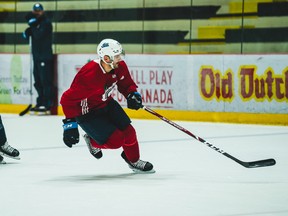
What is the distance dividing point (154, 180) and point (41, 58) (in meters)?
6.76

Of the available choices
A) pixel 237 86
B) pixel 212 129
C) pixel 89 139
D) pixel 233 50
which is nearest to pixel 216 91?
pixel 237 86

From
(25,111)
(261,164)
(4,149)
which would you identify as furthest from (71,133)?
(25,111)

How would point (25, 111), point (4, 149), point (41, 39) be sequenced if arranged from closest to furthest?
point (4, 149) → point (25, 111) → point (41, 39)

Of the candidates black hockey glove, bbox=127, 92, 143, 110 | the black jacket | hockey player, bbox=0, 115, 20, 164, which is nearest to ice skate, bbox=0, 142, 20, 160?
hockey player, bbox=0, 115, 20, 164

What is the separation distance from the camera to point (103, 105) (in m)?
6.30

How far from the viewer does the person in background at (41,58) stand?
1241 centimetres

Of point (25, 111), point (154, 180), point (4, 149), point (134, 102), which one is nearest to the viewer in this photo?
point (154, 180)

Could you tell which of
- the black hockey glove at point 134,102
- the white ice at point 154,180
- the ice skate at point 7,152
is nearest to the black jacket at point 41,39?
the white ice at point 154,180

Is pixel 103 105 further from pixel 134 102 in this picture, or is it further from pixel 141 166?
pixel 141 166

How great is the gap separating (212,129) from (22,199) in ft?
16.5

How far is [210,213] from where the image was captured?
4.63 meters

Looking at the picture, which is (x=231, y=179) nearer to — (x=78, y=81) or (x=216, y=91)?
(x=78, y=81)

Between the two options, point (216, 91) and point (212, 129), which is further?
point (216, 91)

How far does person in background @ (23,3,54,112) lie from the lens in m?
12.4
